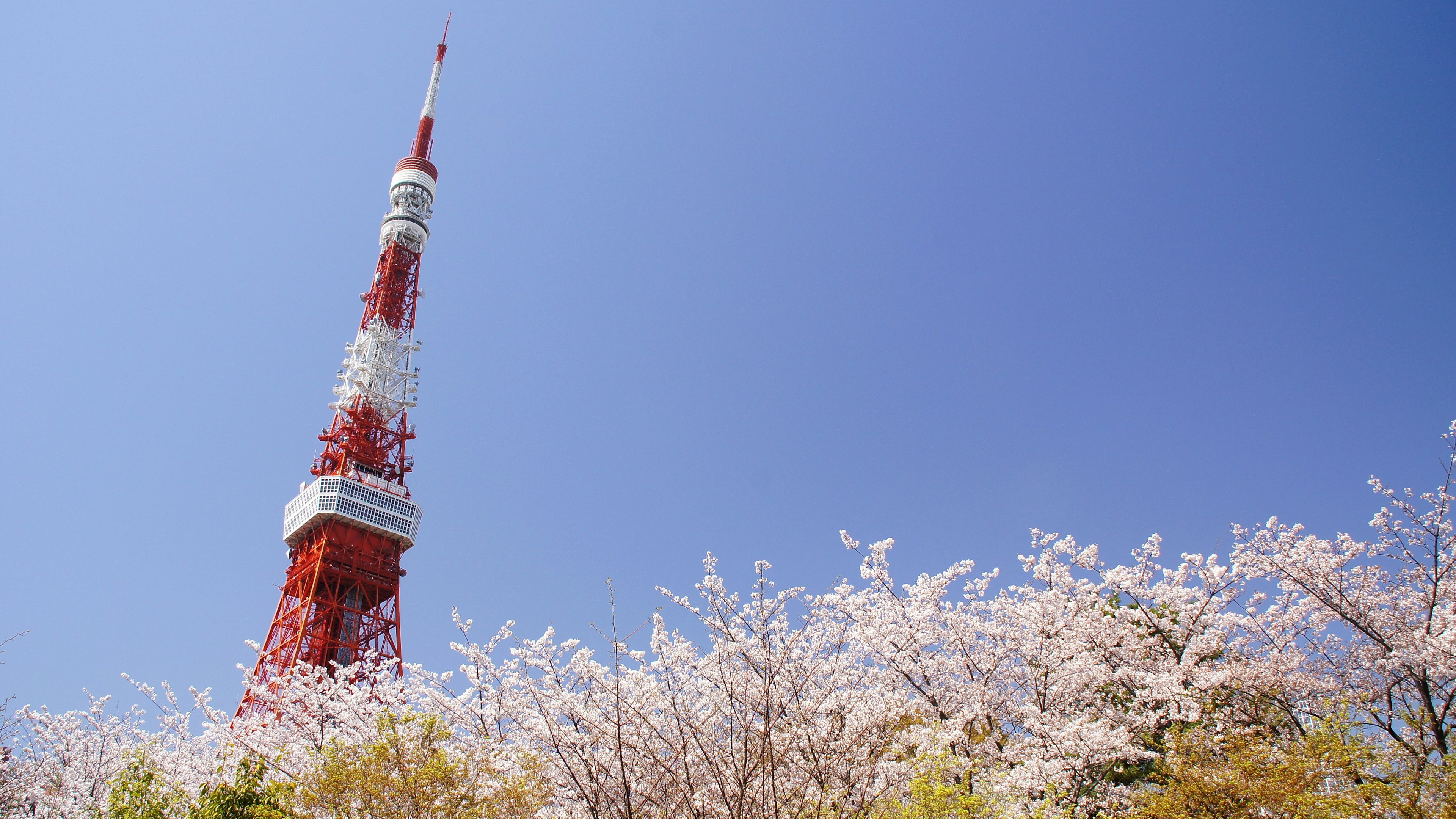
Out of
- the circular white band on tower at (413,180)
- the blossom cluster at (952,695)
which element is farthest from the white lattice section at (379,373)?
the blossom cluster at (952,695)

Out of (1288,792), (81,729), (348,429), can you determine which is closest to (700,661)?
(1288,792)

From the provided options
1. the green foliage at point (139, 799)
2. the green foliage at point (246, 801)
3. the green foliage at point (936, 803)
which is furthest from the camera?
the green foliage at point (246, 801)

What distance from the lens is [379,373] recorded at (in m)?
32.5

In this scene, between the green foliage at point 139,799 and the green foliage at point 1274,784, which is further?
the green foliage at point 139,799

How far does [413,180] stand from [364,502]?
1616cm

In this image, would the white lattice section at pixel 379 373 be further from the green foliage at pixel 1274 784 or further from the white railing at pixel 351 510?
the green foliage at pixel 1274 784

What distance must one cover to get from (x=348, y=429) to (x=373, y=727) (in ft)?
76.2

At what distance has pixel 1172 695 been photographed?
28.2 ft

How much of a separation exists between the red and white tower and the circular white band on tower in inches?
2.7

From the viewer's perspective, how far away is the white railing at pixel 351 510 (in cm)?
2811

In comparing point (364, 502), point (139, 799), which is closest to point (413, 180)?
point (364, 502)

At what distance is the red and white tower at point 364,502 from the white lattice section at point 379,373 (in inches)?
1.4

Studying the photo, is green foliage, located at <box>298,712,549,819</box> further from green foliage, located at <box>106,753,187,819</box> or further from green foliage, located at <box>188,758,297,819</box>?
→ green foliage, located at <box>106,753,187,819</box>

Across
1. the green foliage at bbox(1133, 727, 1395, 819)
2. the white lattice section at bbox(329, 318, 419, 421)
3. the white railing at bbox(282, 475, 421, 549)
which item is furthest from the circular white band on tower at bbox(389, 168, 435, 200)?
the green foliage at bbox(1133, 727, 1395, 819)
